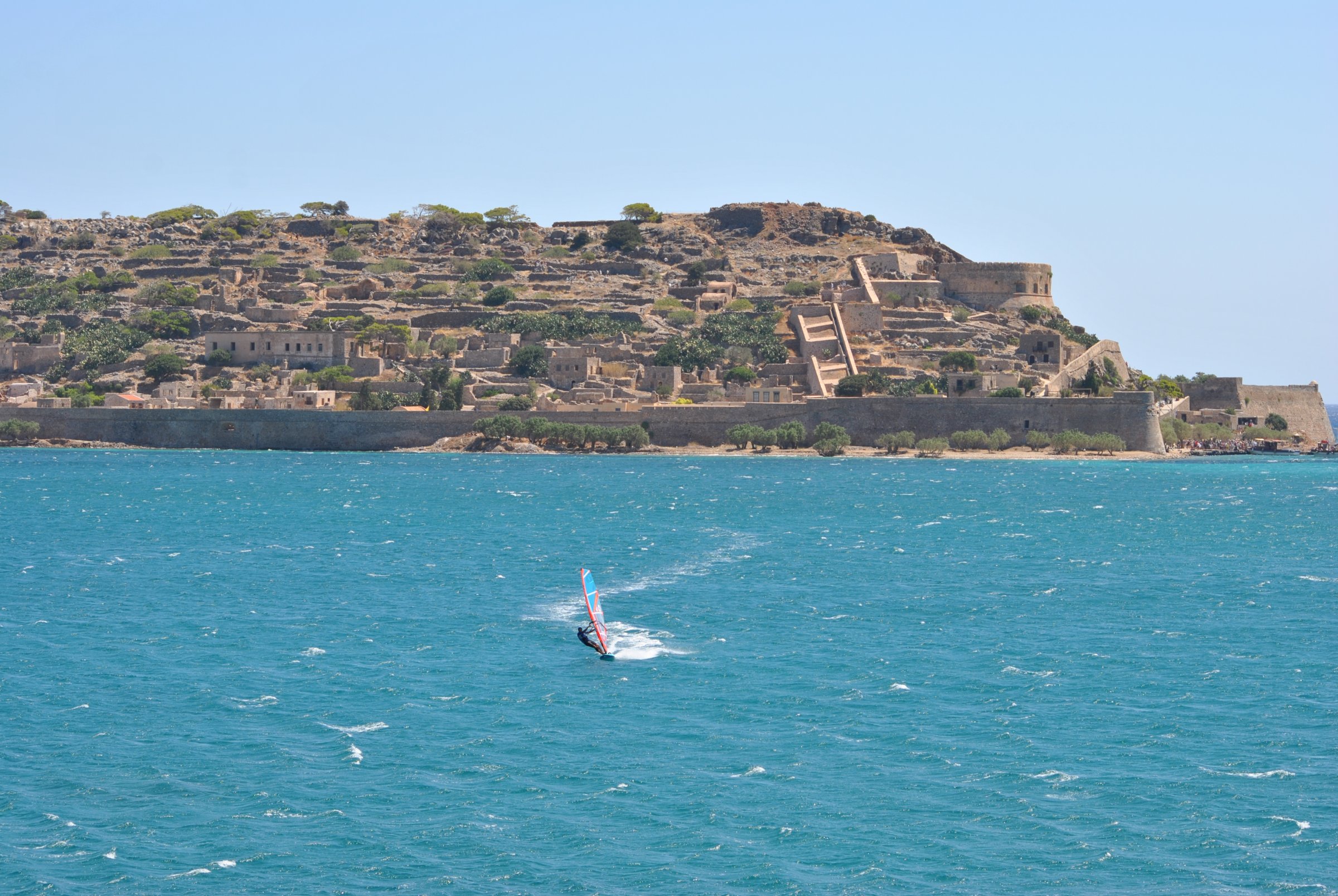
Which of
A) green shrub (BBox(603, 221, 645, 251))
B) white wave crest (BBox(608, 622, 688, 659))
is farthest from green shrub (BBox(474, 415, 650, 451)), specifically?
white wave crest (BBox(608, 622, 688, 659))

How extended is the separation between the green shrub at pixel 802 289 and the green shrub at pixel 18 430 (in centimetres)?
5017

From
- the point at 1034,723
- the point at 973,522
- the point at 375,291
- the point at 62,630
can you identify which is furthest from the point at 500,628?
the point at 375,291

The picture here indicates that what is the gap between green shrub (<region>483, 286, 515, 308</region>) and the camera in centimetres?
11444

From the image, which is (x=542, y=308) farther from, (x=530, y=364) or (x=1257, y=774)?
(x=1257, y=774)

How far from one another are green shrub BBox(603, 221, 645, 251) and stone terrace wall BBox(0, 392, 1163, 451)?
4462cm

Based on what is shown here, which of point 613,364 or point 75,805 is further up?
point 613,364

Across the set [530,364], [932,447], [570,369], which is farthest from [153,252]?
[932,447]

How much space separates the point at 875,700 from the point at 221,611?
646 inches

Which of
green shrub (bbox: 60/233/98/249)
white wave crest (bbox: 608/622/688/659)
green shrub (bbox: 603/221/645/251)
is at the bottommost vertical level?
white wave crest (bbox: 608/622/688/659)

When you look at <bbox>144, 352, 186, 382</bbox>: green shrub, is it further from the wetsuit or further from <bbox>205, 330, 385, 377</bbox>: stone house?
the wetsuit

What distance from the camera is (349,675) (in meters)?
29.7

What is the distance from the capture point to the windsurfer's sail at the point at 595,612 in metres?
31.9

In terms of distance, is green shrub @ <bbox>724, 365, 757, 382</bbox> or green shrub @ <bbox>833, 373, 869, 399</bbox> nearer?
green shrub @ <bbox>833, 373, 869, 399</bbox>

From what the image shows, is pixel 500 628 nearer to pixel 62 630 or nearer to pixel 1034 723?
pixel 62 630
